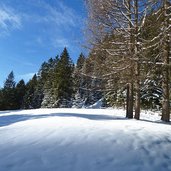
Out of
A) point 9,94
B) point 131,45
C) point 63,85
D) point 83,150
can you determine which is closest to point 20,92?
point 9,94

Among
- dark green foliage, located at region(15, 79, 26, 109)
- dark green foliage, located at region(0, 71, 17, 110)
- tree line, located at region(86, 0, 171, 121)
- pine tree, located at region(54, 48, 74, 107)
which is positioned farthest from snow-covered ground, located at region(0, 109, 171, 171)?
dark green foliage, located at region(15, 79, 26, 109)

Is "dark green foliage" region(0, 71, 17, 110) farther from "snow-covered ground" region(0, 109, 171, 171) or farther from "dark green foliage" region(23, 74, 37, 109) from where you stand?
"snow-covered ground" region(0, 109, 171, 171)

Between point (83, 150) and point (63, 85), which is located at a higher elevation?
point (63, 85)

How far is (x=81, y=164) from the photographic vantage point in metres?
5.04

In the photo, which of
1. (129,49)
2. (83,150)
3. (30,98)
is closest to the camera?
(83,150)

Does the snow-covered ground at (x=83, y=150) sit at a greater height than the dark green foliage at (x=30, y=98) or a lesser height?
lesser

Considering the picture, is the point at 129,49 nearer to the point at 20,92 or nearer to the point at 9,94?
the point at 9,94

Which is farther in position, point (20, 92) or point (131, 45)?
point (20, 92)

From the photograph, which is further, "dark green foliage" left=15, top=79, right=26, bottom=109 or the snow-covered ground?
"dark green foliage" left=15, top=79, right=26, bottom=109

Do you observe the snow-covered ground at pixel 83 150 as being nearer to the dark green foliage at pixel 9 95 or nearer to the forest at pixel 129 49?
the forest at pixel 129 49

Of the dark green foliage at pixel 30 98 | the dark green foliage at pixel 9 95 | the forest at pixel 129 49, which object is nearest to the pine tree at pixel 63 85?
the dark green foliage at pixel 30 98

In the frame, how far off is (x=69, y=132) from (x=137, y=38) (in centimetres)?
659

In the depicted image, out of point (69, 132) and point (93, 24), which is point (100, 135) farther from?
point (93, 24)

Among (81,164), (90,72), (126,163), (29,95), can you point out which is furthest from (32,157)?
(29,95)
